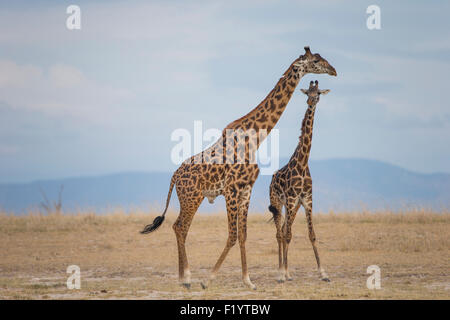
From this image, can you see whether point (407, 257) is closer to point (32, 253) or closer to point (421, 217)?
point (421, 217)

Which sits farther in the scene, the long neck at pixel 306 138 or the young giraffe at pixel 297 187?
the long neck at pixel 306 138

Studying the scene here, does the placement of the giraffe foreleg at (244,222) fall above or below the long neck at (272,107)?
below

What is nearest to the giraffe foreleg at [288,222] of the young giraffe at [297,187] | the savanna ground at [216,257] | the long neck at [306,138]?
the young giraffe at [297,187]

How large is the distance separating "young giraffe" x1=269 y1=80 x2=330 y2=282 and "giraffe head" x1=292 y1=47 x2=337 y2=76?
0.50 metres

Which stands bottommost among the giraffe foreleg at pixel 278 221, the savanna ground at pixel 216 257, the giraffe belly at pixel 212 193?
the savanna ground at pixel 216 257

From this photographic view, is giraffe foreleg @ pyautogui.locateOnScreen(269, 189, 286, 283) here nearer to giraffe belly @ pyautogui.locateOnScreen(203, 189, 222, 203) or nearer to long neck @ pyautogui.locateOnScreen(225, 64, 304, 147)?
giraffe belly @ pyautogui.locateOnScreen(203, 189, 222, 203)

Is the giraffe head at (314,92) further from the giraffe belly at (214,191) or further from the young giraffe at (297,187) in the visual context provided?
the giraffe belly at (214,191)

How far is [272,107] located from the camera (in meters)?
11.4

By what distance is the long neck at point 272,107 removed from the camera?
11.3m

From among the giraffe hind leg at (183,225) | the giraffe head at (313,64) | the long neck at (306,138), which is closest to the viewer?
the giraffe hind leg at (183,225)

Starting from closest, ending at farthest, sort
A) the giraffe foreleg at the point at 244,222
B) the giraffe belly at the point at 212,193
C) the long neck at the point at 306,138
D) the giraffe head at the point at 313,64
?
the giraffe foreleg at the point at 244,222 < the giraffe belly at the point at 212,193 < the giraffe head at the point at 313,64 < the long neck at the point at 306,138

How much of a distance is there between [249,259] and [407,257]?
4050 millimetres

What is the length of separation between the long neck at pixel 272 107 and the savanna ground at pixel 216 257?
9.90 ft
